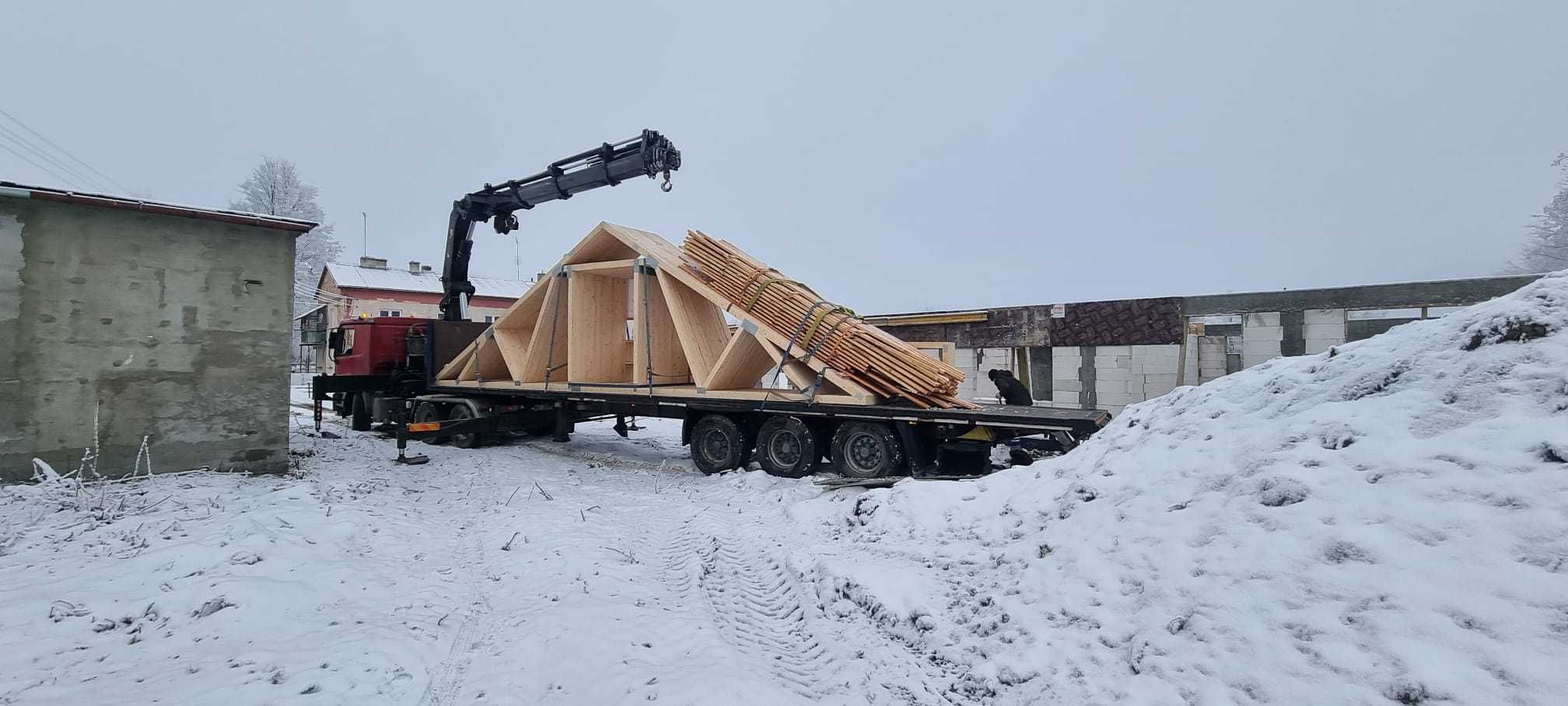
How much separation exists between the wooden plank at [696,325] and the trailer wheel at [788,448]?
1209 mm

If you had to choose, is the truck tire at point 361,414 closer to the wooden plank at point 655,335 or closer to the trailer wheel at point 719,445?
the wooden plank at point 655,335

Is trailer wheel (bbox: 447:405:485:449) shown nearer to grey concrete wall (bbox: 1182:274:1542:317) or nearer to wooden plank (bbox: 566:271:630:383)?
wooden plank (bbox: 566:271:630:383)

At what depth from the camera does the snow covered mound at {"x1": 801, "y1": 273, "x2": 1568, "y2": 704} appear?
219 cm

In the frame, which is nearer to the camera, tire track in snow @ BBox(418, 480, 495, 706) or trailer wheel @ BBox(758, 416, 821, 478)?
tire track in snow @ BBox(418, 480, 495, 706)

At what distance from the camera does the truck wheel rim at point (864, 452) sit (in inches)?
314

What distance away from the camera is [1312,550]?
267cm

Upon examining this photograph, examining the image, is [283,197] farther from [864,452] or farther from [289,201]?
[864,452]

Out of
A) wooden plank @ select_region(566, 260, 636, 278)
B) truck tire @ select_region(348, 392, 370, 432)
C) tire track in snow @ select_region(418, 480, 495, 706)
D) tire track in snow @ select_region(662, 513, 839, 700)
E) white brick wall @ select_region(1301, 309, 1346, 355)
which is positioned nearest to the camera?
tire track in snow @ select_region(418, 480, 495, 706)

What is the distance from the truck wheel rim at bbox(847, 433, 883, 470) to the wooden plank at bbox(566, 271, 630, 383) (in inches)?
194

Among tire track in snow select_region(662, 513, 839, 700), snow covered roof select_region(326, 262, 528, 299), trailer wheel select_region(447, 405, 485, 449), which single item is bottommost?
tire track in snow select_region(662, 513, 839, 700)

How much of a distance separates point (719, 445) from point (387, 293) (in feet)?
124

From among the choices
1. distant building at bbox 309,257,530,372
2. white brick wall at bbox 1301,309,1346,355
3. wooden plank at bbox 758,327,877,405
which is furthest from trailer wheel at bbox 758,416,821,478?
distant building at bbox 309,257,530,372

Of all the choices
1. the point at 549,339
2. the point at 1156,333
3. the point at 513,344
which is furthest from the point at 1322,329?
the point at 513,344

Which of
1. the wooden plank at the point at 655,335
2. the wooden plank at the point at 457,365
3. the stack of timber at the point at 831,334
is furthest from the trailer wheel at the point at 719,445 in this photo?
the wooden plank at the point at 457,365
